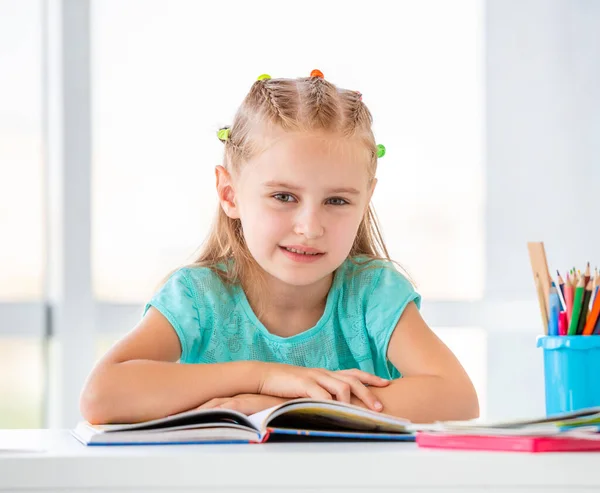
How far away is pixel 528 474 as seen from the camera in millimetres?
562

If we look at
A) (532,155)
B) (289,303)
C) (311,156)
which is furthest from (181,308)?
(532,155)

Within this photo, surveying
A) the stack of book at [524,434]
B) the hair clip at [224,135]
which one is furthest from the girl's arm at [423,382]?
the hair clip at [224,135]

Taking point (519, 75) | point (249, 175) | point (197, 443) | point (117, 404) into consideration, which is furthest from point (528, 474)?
point (519, 75)

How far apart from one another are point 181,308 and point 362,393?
37 cm

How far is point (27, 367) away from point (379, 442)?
1935 millimetres

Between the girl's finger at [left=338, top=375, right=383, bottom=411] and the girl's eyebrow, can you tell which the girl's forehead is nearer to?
the girl's eyebrow

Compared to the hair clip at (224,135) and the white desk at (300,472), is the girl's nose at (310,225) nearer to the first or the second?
the hair clip at (224,135)

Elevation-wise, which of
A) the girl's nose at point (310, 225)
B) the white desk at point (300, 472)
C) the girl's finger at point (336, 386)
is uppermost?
the girl's nose at point (310, 225)

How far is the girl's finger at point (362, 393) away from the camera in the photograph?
2.76 feet

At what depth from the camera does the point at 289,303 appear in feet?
4.01

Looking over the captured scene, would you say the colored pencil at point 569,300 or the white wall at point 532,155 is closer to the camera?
the colored pencil at point 569,300

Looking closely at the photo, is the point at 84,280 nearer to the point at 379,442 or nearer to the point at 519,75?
the point at 519,75

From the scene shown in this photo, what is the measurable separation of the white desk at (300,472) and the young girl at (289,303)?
0.82 ft

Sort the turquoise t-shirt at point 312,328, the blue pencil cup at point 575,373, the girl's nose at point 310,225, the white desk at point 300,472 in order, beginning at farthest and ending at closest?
the turquoise t-shirt at point 312,328 → the girl's nose at point 310,225 → the blue pencil cup at point 575,373 → the white desk at point 300,472
